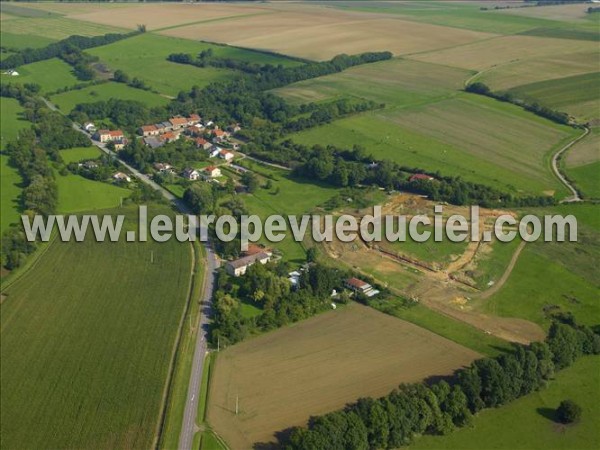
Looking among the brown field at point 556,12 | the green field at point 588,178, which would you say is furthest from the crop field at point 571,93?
the brown field at point 556,12

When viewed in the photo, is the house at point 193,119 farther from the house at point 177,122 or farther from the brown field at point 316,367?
the brown field at point 316,367

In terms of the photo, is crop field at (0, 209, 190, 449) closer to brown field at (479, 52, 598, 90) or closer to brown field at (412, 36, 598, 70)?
brown field at (479, 52, 598, 90)

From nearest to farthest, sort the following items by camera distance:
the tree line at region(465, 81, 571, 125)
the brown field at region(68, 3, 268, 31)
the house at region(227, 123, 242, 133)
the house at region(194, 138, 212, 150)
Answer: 1. the house at region(194, 138, 212, 150)
2. the tree line at region(465, 81, 571, 125)
3. the house at region(227, 123, 242, 133)
4. the brown field at region(68, 3, 268, 31)

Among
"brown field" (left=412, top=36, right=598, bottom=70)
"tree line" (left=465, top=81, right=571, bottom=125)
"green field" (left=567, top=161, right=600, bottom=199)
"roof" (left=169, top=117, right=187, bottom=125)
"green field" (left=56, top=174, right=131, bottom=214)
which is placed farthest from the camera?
"brown field" (left=412, top=36, right=598, bottom=70)

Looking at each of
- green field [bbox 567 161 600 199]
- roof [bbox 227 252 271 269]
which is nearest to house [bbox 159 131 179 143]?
roof [bbox 227 252 271 269]

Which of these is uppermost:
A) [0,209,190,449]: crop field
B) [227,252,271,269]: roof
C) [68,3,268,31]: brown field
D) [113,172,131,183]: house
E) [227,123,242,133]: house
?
[68,3,268,31]: brown field

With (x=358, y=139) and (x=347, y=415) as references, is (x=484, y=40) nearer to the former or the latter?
(x=358, y=139)

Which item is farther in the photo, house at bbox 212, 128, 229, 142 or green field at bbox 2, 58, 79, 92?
green field at bbox 2, 58, 79, 92
